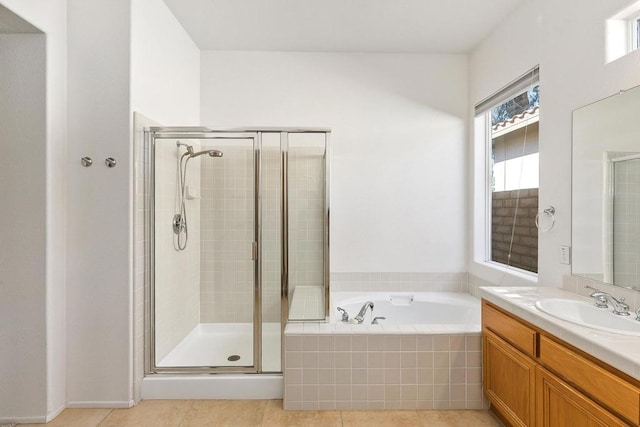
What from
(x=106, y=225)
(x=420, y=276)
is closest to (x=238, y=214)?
(x=106, y=225)

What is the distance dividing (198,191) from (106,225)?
657 mm

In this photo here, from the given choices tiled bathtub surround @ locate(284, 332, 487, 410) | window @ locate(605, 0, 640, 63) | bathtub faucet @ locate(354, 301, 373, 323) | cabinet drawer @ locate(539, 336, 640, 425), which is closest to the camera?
cabinet drawer @ locate(539, 336, 640, 425)

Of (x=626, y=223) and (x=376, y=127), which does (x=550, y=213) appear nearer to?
(x=626, y=223)

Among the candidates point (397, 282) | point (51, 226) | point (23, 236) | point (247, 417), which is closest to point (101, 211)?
point (51, 226)

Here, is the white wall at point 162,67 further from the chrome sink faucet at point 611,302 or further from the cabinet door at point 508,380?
the chrome sink faucet at point 611,302

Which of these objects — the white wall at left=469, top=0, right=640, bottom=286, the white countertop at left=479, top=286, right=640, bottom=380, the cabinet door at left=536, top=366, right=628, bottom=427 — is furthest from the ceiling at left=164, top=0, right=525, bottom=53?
the cabinet door at left=536, top=366, right=628, bottom=427

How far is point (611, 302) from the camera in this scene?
1625mm

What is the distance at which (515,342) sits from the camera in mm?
1788

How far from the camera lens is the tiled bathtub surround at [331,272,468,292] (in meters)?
3.27

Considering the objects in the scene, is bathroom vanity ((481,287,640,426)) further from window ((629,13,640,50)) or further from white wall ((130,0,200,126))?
white wall ((130,0,200,126))

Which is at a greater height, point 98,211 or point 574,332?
point 98,211

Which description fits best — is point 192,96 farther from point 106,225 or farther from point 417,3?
point 417,3

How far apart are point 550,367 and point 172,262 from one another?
2416mm

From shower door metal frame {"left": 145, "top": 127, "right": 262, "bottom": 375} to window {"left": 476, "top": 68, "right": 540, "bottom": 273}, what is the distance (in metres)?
1.99
